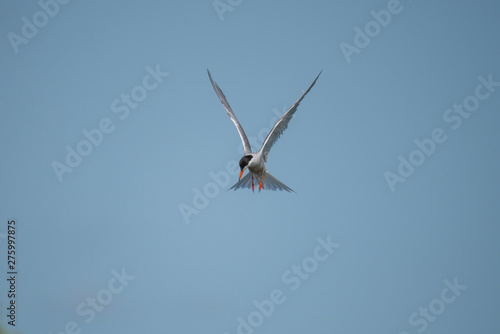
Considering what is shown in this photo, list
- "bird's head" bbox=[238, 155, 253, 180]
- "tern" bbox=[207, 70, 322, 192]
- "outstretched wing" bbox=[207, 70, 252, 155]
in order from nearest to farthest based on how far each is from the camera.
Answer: "bird's head" bbox=[238, 155, 253, 180] → "tern" bbox=[207, 70, 322, 192] → "outstretched wing" bbox=[207, 70, 252, 155]

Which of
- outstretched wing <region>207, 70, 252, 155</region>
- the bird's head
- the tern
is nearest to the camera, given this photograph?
the bird's head

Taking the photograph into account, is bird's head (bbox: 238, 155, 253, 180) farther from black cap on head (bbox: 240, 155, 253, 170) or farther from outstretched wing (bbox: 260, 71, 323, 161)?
outstretched wing (bbox: 260, 71, 323, 161)

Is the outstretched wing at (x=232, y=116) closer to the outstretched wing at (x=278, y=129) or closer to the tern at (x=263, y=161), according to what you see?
the tern at (x=263, y=161)

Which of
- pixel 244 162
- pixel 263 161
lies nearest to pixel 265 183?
pixel 263 161

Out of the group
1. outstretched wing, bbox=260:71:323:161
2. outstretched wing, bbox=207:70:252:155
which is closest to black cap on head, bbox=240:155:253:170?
outstretched wing, bbox=260:71:323:161

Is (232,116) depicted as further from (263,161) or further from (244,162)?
(244,162)

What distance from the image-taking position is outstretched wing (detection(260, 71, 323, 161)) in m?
15.2

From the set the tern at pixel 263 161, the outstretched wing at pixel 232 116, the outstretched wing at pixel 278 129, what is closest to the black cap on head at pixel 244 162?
the tern at pixel 263 161

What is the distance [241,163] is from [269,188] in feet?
5.34

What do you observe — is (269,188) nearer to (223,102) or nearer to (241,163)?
(241,163)

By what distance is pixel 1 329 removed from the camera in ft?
31.3

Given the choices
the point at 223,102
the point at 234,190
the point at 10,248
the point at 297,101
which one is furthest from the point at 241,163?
the point at 10,248

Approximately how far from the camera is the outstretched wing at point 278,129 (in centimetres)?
1524

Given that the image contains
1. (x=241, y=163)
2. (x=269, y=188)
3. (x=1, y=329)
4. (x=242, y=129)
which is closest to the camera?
(x=1, y=329)
